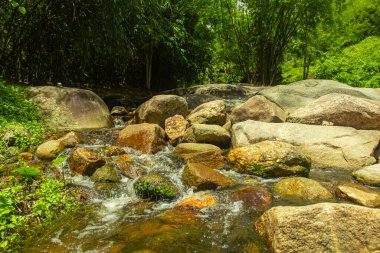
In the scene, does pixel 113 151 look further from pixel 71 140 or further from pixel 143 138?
pixel 71 140

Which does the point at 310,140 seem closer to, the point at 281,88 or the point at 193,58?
the point at 281,88

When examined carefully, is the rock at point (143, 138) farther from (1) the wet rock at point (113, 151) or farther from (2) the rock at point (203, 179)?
(2) the rock at point (203, 179)

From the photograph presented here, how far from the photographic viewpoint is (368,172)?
15.0 feet

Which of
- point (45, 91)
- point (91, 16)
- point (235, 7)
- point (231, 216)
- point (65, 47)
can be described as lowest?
point (231, 216)

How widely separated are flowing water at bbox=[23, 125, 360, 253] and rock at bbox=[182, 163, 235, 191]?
0.13m

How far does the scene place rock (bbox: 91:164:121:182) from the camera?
4.55m

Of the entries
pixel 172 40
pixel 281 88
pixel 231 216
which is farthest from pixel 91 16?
pixel 231 216

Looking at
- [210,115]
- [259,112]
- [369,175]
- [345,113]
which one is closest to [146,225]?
[369,175]

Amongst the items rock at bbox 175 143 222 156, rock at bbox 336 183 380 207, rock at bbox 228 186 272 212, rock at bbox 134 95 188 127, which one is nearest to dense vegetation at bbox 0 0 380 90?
rock at bbox 134 95 188 127

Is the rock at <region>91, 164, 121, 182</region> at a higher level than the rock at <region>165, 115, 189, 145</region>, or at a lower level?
lower

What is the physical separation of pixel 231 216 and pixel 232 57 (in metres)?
12.3

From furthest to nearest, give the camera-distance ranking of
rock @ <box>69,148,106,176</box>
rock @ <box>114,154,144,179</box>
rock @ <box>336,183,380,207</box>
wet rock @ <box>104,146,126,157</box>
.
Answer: wet rock @ <box>104,146,126,157</box> → rock @ <box>114,154,144,179</box> → rock @ <box>69,148,106,176</box> → rock @ <box>336,183,380,207</box>

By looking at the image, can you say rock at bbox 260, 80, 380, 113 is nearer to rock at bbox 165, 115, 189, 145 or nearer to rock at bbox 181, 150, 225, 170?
rock at bbox 165, 115, 189, 145

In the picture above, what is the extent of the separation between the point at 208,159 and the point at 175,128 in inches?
69.7
